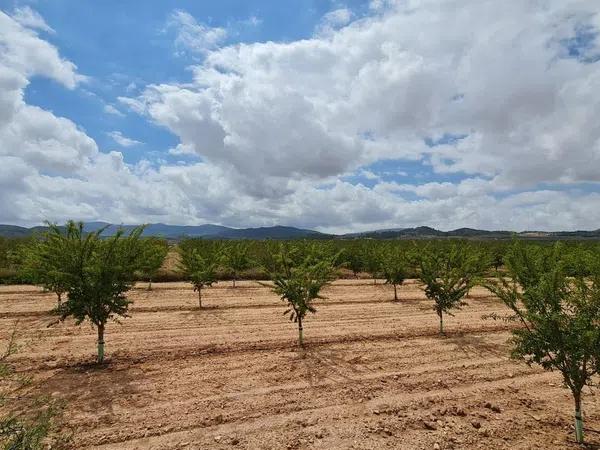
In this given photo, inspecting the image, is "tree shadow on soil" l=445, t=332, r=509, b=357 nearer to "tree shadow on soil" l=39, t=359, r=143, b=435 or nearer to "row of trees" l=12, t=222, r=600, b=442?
"row of trees" l=12, t=222, r=600, b=442

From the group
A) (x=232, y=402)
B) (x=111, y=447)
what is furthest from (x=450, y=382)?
(x=111, y=447)

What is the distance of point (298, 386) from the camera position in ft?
41.5

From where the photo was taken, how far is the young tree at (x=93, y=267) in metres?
13.9

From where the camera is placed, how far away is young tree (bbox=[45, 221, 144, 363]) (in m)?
13.9

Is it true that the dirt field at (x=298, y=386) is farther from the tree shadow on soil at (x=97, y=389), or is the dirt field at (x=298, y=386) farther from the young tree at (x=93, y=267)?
the young tree at (x=93, y=267)

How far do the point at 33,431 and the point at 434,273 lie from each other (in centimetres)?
1843

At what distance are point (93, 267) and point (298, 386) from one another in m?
7.99

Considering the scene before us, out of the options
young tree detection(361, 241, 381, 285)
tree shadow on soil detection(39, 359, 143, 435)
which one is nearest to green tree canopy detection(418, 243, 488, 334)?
tree shadow on soil detection(39, 359, 143, 435)

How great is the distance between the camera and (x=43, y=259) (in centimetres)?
1433

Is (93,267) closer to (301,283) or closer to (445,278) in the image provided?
(301,283)

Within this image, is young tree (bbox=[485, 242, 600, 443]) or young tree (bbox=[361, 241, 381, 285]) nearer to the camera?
young tree (bbox=[485, 242, 600, 443])

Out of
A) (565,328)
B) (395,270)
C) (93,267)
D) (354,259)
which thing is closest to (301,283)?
(93,267)

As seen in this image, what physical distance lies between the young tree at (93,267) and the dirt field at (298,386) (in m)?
2.05

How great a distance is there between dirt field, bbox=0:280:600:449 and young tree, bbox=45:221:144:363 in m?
2.05
